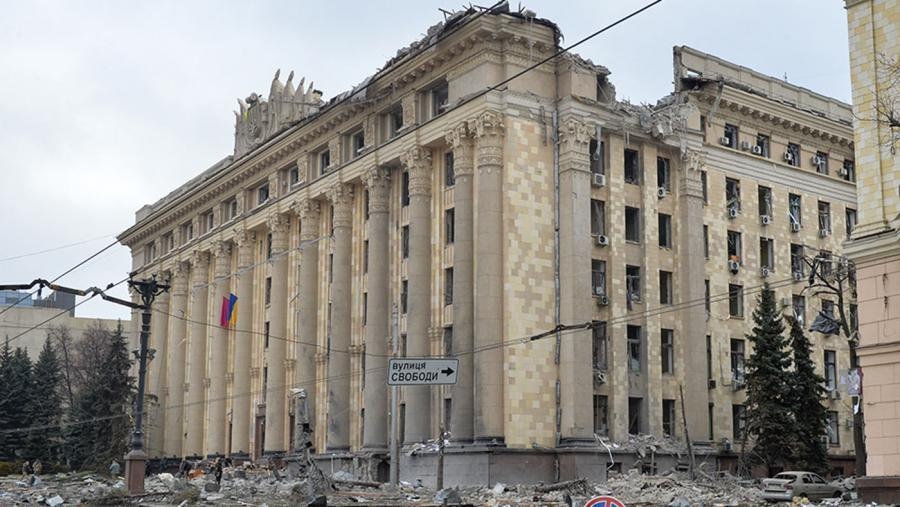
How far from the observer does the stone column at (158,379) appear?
2874 inches

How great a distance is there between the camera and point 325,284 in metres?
55.4

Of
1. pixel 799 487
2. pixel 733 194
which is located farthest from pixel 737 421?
pixel 799 487

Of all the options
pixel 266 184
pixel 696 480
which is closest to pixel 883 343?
pixel 696 480

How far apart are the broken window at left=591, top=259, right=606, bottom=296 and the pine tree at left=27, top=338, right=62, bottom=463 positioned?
152ft

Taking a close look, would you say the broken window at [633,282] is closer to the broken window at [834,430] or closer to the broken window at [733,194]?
the broken window at [733,194]

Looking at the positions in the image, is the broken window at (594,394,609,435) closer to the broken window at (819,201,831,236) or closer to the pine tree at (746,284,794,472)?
the pine tree at (746,284,794,472)

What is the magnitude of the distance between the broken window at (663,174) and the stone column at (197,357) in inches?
1250

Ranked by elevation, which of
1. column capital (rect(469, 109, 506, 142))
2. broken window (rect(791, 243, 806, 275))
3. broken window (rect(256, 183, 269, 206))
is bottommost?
broken window (rect(791, 243, 806, 275))

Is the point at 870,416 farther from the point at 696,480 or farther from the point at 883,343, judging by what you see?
the point at 696,480

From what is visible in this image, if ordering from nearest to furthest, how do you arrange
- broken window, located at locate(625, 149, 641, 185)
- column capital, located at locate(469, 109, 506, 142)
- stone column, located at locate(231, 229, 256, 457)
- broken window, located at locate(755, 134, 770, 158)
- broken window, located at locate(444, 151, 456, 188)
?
1. column capital, located at locate(469, 109, 506, 142)
2. broken window, located at locate(444, 151, 456, 188)
3. broken window, located at locate(625, 149, 641, 185)
4. broken window, located at locate(755, 134, 770, 158)
5. stone column, located at locate(231, 229, 256, 457)

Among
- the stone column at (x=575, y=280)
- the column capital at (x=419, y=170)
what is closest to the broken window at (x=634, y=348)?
the stone column at (x=575, y=280)

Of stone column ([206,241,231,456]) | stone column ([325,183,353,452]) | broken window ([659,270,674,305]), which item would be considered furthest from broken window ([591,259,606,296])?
stone column ([206,241,231,456])

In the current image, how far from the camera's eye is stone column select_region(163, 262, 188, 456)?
71000 millimetres

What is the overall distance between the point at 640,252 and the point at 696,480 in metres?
10.2
